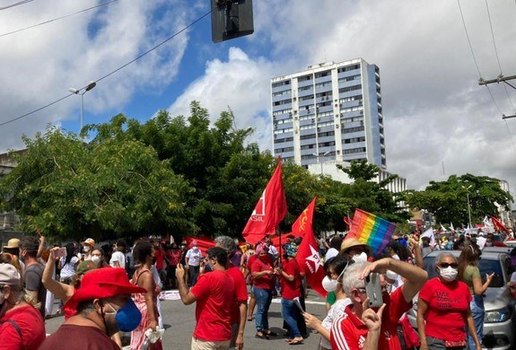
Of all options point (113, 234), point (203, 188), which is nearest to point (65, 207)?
point (113, 234)

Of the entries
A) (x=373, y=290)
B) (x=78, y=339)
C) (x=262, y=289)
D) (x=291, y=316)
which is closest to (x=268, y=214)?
(x=262, y=289)

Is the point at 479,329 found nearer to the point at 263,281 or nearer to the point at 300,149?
the point at 263,281

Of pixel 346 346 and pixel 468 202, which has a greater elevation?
pixel 468 202

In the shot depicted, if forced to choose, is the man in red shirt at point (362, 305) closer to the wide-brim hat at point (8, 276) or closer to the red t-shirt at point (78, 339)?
the red t-shirt at point (78, 339)

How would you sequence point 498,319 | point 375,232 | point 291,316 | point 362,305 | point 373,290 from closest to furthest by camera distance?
point 373,290 → point 362,305 → point 375,232 → point 498,319 → point 291,316

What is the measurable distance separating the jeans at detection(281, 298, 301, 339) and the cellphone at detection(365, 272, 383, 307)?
6.72m

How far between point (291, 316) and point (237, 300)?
376cm

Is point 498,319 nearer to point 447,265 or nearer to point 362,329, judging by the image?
point 447,265

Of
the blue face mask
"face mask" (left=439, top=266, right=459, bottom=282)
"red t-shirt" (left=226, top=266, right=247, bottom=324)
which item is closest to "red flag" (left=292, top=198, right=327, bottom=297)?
"red t-shirt" (left=226, top=266, right=247, bottom=324)

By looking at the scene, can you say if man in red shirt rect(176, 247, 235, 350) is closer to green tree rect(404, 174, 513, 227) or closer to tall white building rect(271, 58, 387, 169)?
green tree rect(404, 174, 513, 227)

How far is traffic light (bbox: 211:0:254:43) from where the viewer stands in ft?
25.6

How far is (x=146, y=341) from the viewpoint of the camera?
4965 millimetres

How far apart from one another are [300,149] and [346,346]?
437 ft

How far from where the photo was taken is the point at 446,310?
5.40 metres
